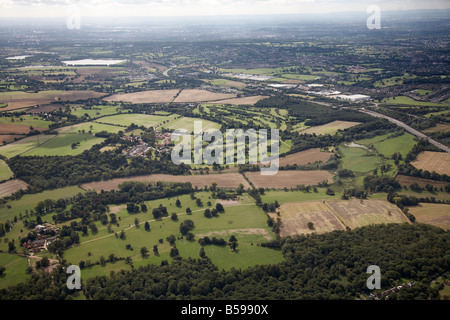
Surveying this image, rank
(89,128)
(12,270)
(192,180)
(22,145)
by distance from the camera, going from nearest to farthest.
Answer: (12,270)
(192,180)
(22,145)
(89,128)

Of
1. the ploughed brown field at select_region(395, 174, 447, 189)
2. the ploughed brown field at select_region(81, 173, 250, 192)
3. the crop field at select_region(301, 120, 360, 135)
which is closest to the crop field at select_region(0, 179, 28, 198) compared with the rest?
the ploughed brown field at select_region(81, 173, 250, 192)

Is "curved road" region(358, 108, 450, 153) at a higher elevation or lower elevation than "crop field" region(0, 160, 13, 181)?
higher

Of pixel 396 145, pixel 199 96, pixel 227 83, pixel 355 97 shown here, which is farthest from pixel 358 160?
pixel 227 83

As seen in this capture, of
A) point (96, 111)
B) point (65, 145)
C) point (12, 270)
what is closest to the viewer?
point (12, 270)

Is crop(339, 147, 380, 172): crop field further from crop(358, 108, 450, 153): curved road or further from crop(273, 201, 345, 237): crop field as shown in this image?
crop(273, 201, 345, 237): crop field

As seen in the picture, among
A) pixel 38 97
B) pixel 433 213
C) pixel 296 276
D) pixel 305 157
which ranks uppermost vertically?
pixel 38 97

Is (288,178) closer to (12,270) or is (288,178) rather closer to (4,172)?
(12,270)
